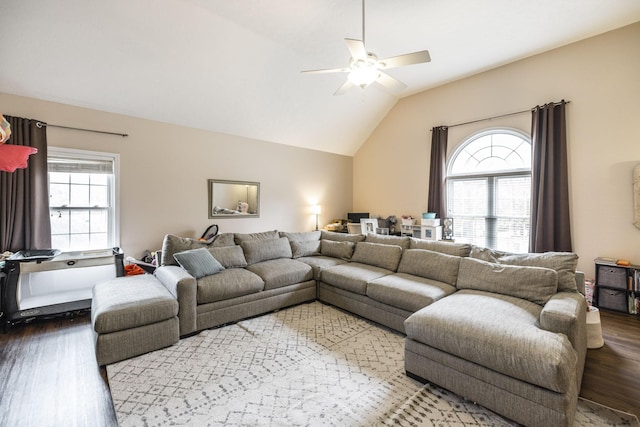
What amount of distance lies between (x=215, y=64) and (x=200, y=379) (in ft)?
12.4

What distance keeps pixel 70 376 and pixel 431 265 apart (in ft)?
11.1

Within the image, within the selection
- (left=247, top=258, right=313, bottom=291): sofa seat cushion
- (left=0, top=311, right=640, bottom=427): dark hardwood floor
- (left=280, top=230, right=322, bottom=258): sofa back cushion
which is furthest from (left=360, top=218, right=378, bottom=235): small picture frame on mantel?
(left=0, top=311, right=640, bottom=427): dark hardwood floor

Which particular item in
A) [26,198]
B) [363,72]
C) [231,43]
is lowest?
[26,198]

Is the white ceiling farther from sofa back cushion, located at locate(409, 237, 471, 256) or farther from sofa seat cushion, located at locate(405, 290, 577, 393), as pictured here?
sofa seat cushion, located at locate(405, 290, 577, 393)

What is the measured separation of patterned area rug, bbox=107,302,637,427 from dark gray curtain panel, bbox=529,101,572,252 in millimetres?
2905

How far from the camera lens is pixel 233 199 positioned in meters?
5.07

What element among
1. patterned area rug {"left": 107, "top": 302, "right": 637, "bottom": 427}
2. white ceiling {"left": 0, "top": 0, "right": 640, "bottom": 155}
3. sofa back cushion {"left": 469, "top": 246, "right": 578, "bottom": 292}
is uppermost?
white ceiling {"left": 0, "top": 0, "right": 640, "bottom": 155}

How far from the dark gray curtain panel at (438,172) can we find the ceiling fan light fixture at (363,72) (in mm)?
3108

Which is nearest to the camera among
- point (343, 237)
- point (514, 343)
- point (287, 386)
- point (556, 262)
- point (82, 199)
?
point (514, 343)

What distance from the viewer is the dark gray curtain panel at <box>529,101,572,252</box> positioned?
4004 millimetres

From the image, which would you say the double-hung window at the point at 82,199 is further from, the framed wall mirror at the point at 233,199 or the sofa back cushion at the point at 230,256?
the sofa back cushion at the point at 230,256

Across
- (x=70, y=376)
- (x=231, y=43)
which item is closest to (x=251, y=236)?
(x=70, y=376)

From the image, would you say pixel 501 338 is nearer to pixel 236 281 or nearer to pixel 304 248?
pixel 236 281

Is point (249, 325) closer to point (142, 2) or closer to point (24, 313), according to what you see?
point (24, 313)
